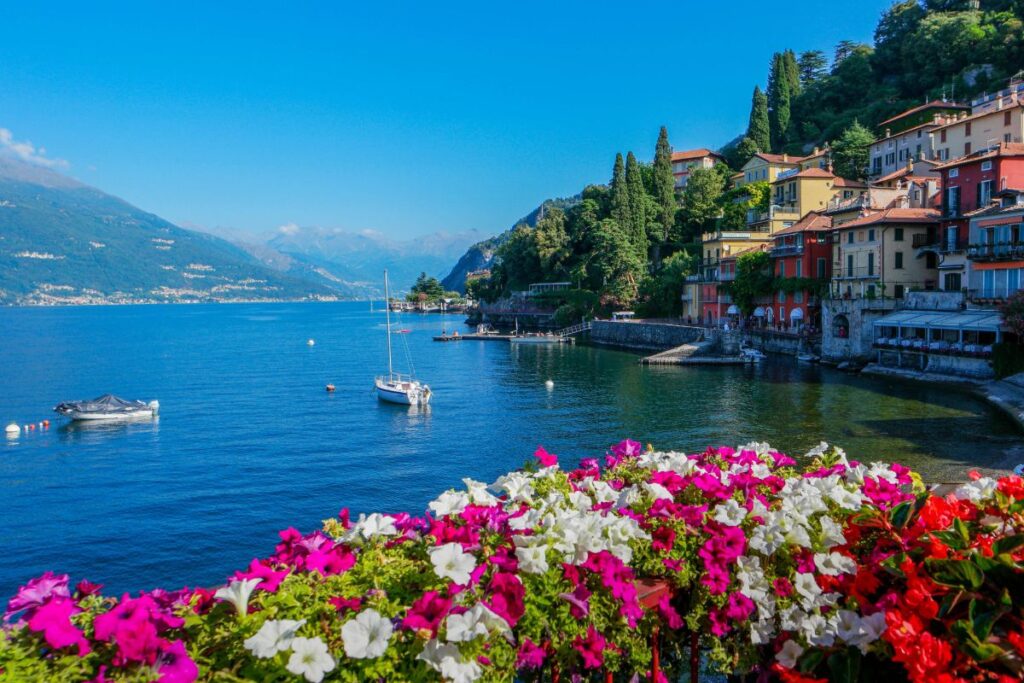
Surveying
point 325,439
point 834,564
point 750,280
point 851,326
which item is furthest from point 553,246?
point 834,564

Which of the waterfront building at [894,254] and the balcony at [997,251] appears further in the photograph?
the waterfront building at [894,254]

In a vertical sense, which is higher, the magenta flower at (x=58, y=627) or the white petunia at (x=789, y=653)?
the magenta flower at (x=58, y=627)

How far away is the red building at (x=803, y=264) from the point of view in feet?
199

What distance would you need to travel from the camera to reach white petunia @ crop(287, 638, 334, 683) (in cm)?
332

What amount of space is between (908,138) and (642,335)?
116ft

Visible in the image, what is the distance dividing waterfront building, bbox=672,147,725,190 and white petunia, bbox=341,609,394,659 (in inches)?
4577

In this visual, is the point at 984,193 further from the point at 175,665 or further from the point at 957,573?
the point at 175,665

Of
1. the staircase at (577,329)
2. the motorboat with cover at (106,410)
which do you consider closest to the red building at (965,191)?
the staircase at (577,329)

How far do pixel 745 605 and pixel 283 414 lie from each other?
43.2 metres

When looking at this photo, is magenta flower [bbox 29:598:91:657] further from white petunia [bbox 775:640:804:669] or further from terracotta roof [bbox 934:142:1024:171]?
terracotta roof [bbox 934:142:1024:171]

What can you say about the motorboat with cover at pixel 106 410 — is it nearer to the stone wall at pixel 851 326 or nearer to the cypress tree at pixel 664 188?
the stone wall at pixel 851 326

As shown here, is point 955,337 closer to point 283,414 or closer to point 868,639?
point 283,414

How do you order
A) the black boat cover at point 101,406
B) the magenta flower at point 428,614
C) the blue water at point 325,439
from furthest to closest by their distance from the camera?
the black boat cover at point 101,406 → the blue water at point 325,439 → the magenta flower at point 428,614

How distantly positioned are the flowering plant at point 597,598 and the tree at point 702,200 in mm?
94074
